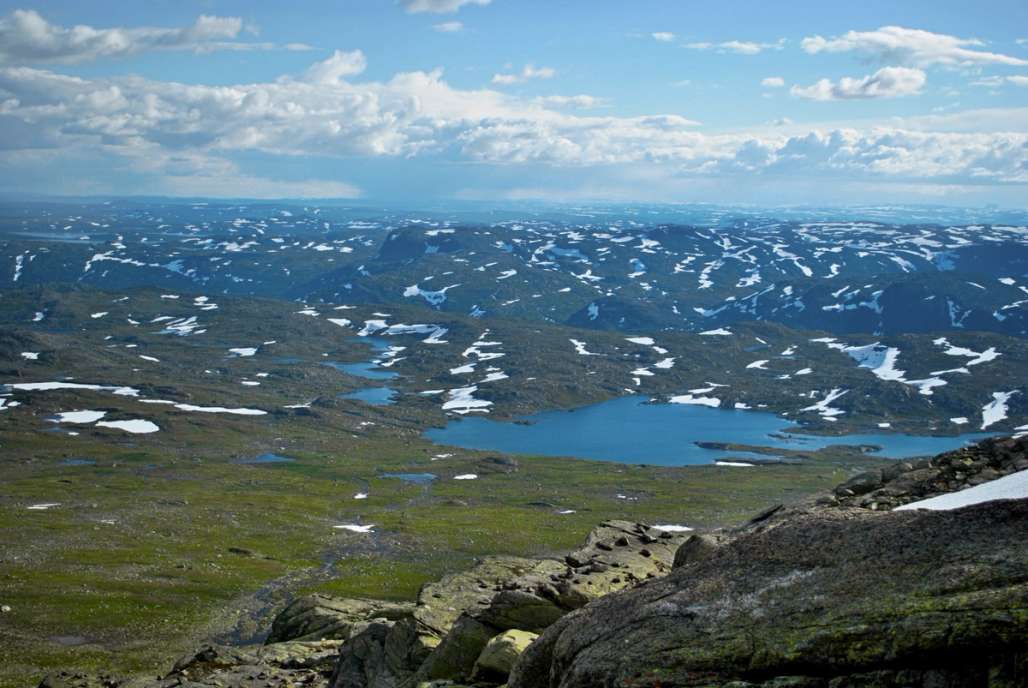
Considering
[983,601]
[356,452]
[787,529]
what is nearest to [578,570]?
[787,529]

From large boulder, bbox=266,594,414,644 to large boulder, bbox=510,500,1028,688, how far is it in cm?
2713

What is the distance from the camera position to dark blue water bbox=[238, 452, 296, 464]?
180875mm

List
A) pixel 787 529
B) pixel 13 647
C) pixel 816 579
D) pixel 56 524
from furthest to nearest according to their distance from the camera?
pixel 56 524 → pixel 13 647 → pixel 787 529 → pixel 816 579

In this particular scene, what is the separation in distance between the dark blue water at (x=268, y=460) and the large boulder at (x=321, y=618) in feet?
452

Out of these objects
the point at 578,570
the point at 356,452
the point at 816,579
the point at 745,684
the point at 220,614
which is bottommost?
the point at 356,452

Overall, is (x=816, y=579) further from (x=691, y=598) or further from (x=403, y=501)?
(x=403, y=501)

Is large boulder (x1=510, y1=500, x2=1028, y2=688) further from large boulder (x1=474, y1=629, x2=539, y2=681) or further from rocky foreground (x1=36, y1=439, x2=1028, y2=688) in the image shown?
large boulder (x1=474, y1=629, x2=539, y2=681)

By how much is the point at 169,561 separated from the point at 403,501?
54053mm

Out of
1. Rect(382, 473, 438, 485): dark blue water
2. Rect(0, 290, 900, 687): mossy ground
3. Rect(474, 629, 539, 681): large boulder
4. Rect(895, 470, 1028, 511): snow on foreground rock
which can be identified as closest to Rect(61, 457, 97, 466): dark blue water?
Rect(0, 290, 900, 687): mossy ground

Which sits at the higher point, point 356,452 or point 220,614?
point 220,614

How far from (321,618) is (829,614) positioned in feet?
117

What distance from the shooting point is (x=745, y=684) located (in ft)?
45.5

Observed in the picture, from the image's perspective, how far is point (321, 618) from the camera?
4506cm

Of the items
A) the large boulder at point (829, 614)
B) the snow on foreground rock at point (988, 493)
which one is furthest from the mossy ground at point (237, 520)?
the snow on foreground rock at point (988, 493)
